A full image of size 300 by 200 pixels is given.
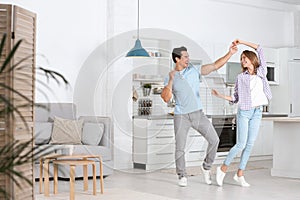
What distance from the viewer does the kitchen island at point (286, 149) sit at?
23.9 feet

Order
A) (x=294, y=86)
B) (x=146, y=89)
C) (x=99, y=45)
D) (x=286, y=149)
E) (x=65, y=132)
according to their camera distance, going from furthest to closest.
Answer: (x=294, y=86), (x=146, y=89), (x=99, y=45), (x=286, y=149), (x=65, y=132)

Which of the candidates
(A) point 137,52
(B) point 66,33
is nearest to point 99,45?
(B) point 66,33

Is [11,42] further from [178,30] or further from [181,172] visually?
[178,30]

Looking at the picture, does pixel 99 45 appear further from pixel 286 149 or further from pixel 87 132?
pixel 286 149

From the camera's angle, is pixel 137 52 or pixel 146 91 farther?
pixel 146 91

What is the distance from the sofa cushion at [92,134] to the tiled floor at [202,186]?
49 cm

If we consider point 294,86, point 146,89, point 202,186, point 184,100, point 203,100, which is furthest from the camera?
point 294,86

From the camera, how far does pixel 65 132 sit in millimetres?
7219

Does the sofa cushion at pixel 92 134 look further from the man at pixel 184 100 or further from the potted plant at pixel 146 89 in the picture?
the potted plant at pixel 146 89

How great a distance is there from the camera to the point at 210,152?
256 inches

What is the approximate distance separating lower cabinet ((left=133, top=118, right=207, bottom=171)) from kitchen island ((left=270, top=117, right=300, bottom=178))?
5.26 feet

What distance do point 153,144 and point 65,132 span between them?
4.96 ft

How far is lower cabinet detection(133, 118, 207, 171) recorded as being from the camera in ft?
26.9

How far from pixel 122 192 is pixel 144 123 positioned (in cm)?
229
